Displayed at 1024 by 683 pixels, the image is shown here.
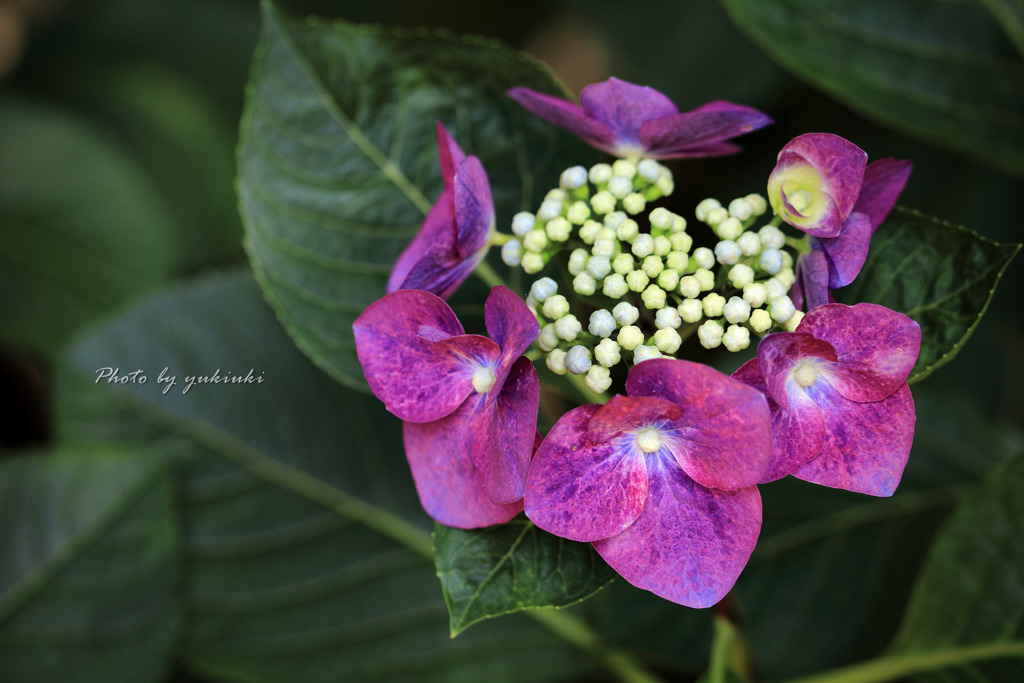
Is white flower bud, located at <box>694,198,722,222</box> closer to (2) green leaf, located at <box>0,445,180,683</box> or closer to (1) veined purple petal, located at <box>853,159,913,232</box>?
(1) veined purple petal, located at <box>853,159,913,232</box>

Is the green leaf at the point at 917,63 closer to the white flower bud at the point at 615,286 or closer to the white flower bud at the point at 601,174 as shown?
the white flower bud at the point at 601,174

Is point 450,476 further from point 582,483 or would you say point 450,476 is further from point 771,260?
point 771,260

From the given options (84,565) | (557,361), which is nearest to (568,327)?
(557,361)

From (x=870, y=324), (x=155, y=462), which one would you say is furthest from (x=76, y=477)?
(x=870, y=324)

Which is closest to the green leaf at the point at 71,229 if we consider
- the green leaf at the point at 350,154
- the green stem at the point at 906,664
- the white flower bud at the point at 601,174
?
the green leaf at the point at 350,154

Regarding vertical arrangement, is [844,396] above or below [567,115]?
below

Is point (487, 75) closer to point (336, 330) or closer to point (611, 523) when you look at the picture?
point (336, 330)

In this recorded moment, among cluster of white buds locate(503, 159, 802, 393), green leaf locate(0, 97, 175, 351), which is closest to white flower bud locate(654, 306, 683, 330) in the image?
cluster of white buds locate(503, 159, 802, 393)
